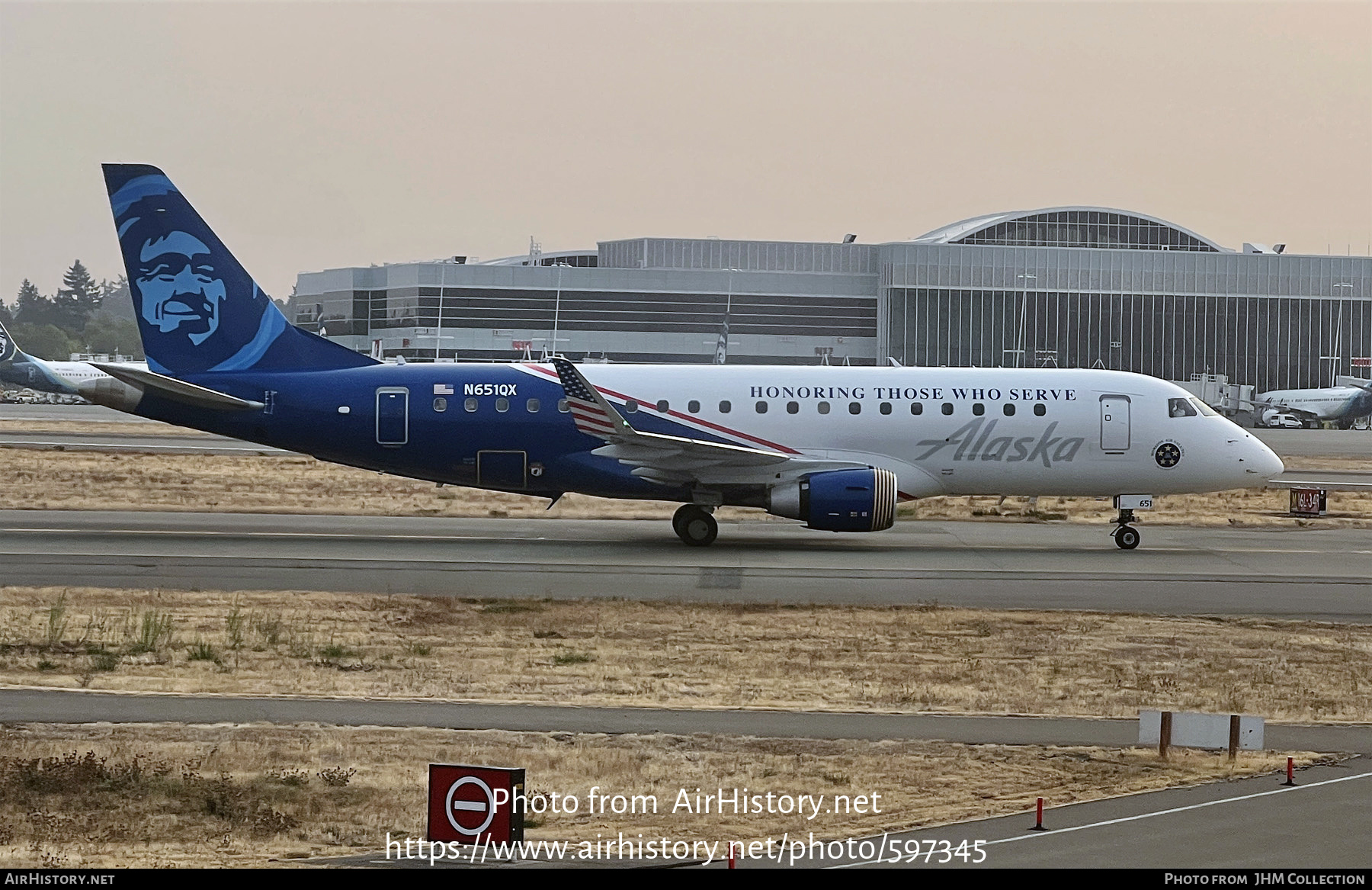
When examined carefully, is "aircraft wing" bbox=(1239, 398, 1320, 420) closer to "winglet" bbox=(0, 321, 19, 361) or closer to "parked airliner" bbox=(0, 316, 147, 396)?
A: "parked airliner" bbox=(0, 316, 147, 396)

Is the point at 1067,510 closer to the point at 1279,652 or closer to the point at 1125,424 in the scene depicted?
the point at 1125,424

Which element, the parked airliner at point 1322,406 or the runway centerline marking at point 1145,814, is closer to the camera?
the runway centerline marking at point 1145,814

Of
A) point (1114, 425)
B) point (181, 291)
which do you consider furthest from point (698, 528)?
point (181, 291)

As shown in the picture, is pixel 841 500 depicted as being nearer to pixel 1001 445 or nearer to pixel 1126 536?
pixel 1001 445

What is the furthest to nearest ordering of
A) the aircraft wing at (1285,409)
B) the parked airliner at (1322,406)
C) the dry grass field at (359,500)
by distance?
the aircraft wing at (1285,409), the parked airliner at (1322,406), the dry grass field at (359,500)

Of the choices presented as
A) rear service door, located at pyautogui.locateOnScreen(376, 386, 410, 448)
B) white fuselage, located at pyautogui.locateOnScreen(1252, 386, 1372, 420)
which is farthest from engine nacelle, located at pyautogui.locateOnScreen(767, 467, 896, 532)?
white fuselage, located at pyautogui.locateOnScreen(1252, 386, 1372, 420)

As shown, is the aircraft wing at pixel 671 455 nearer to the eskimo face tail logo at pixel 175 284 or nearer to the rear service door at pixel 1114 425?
the rear service door at pixel 1114 425

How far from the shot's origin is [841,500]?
103ft

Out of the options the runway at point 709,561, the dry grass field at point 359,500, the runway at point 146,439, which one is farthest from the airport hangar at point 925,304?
the runway at point 709,561

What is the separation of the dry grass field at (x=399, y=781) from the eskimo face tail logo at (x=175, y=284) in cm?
1863

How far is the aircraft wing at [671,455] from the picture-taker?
103ft

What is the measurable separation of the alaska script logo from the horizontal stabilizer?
14831 millimetres

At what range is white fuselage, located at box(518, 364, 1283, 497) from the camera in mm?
33219

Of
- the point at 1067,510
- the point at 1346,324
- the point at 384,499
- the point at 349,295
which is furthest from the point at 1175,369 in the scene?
the point at 384,499
